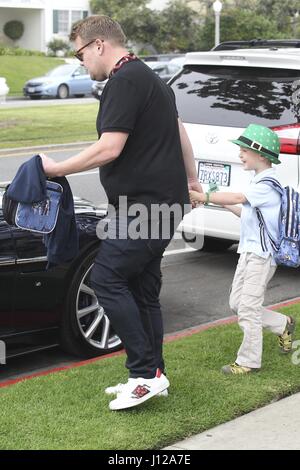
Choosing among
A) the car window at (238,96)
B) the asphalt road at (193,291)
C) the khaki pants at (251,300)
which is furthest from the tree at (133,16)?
the khaki pants at (251,300)

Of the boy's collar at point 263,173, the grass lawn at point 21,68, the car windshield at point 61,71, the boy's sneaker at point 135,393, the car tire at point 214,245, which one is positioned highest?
the boy's collar at point 263,173

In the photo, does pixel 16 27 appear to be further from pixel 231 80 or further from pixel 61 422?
pixel 61 422

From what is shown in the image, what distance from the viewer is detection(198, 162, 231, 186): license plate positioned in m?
7.76

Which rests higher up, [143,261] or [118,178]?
[118,178]

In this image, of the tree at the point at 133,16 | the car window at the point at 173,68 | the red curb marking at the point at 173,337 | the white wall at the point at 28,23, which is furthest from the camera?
the white wall at the point at 28,23

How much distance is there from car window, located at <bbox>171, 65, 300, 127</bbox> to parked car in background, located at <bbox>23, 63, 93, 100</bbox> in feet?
88.3

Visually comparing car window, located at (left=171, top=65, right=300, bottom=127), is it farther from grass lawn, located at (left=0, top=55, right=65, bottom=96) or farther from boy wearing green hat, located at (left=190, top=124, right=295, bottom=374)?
grass lawn, located at (left=0, top=55, right=65, bottom=96)

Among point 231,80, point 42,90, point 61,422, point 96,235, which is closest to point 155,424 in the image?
point 61,422

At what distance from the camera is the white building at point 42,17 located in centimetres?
5300

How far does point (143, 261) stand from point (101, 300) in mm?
291

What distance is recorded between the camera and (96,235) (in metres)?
5.88

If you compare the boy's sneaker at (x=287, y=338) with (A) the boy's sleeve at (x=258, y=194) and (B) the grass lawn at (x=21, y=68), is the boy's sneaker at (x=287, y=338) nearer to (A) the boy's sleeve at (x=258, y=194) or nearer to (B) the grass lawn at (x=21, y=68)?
(A) the boy's sleeve at (x=258, y=194)

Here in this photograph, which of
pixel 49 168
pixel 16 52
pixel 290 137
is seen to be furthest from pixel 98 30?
pixel 16 52

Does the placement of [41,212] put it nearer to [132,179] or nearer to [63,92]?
[132,179]
